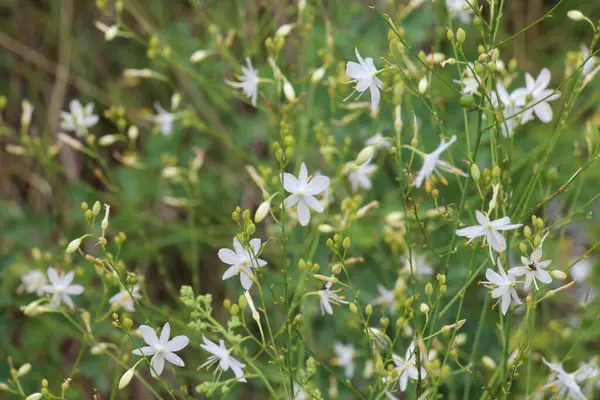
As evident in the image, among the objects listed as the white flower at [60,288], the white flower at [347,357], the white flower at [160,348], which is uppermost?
the white flower at [160,348]

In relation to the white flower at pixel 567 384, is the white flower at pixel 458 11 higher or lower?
higher

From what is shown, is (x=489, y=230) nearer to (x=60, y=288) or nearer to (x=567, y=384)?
(x=567, y=384)

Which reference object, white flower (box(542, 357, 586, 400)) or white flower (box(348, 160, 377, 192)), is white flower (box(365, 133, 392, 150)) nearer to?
white flower (box(348, 160, 377, 192))

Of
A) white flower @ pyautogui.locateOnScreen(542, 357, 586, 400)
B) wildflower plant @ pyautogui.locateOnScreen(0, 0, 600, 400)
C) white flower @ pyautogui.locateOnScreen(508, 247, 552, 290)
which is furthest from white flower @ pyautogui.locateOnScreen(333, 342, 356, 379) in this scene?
white flower @ pyautogui.locateOnScreen(508, 247, 552, 290)

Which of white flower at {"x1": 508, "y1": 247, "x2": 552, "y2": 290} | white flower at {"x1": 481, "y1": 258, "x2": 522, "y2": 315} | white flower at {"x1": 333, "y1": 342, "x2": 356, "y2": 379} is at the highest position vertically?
white flower at {"x1": 508, "y1": 247, "x2": 552, "y2": 290}

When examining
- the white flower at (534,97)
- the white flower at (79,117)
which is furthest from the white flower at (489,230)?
the white flower at (79,117)

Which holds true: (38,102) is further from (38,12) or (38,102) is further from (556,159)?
(556,159)

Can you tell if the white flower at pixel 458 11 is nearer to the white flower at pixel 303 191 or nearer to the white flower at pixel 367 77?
the white flower at pixel 367 77

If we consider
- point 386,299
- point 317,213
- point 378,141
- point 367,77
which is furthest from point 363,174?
point 367,77
